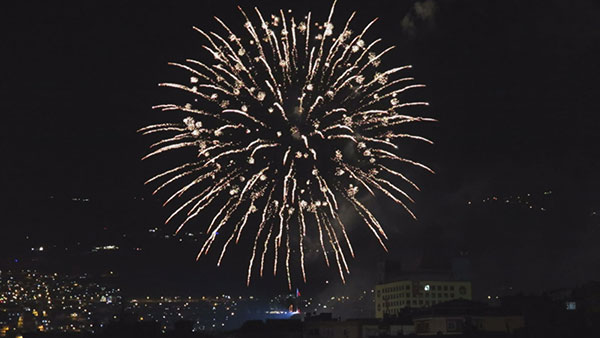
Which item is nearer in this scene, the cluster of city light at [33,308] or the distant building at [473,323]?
the distant building at [473,323]

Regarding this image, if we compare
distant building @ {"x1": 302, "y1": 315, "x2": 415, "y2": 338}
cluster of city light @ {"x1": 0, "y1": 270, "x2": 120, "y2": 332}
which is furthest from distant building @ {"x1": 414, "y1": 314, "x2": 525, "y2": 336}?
cluster of city light @ {"x1": 0, "y1": 270, "x2": 120, "y2": 332}

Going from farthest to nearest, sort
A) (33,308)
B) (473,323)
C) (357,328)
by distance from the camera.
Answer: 1. (33,308)
2. (357,328)
3. (473,323)

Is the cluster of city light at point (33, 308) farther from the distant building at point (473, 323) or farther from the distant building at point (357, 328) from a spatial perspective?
the distant building at point (473, 323)

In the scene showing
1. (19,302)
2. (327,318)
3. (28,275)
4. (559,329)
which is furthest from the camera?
(28,275)

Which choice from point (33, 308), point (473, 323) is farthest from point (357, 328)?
point (33, 308)

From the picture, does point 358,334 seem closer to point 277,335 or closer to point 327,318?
point 277,335

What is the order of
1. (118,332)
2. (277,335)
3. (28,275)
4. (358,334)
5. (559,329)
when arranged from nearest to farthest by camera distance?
(559,329), (118,332), (277,335), (358,334), (28,275)

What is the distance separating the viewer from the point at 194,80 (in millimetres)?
54812

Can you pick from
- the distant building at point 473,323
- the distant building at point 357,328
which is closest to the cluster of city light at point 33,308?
the distant building at point 357,328

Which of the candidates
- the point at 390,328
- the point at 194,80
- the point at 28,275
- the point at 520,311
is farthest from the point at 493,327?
the point at 28,275

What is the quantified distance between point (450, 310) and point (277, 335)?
58.5 feet

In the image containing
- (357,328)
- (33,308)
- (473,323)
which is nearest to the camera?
(473,323)

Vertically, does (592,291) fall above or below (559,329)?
above

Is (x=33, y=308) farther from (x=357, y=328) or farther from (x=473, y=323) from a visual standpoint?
(x=473, y=323)
